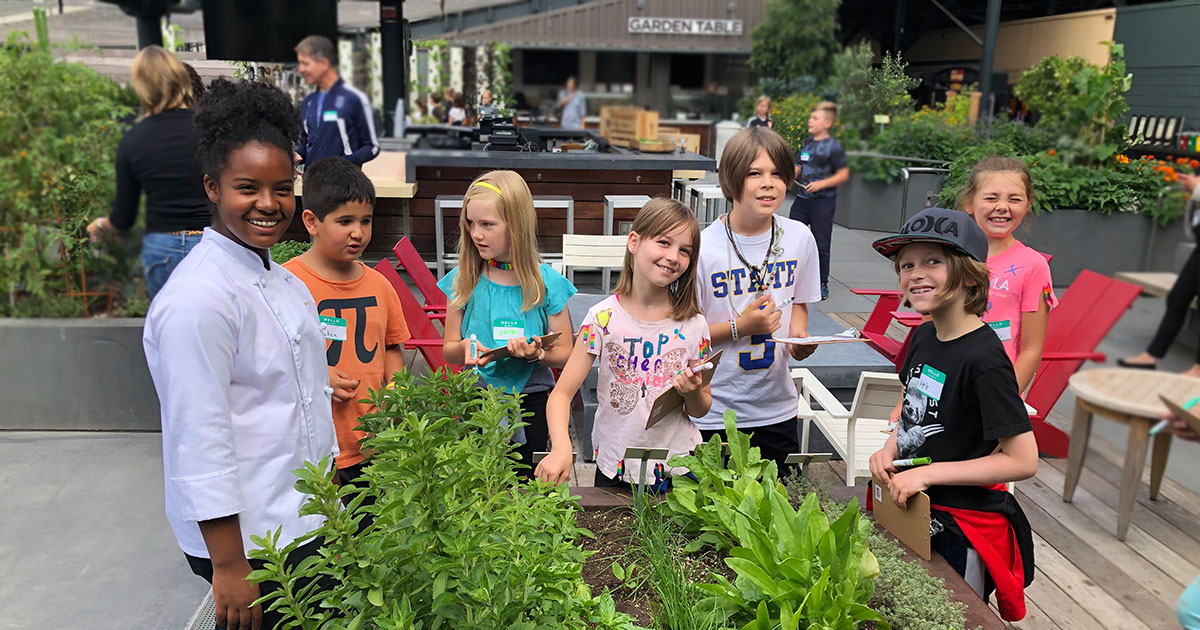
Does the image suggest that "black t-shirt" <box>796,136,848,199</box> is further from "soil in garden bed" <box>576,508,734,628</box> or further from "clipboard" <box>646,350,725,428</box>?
"soil in garden bed" <box>576,508,734,628</box>

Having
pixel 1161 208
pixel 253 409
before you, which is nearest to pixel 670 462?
pixel 253 409

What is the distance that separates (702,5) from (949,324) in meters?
0.98

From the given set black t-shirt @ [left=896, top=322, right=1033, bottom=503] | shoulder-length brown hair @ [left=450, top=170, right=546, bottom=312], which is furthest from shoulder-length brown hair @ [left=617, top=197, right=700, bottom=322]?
black t-shirt @ [left=896, top=322, right=1033, bottom=503]

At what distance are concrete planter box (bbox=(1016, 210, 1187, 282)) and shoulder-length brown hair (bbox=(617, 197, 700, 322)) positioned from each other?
46.6 inches

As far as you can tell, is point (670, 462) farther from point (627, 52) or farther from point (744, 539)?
point (627, 52)

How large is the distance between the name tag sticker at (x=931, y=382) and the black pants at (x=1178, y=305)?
1.11 m

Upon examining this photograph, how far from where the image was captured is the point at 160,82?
2.28 metres

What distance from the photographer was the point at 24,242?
3.38 meters

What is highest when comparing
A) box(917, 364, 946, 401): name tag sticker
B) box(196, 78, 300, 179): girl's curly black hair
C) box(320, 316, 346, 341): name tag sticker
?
box(196, 78, 300, 179): girl's curly black hair

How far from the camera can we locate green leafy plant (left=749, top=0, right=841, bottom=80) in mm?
1505

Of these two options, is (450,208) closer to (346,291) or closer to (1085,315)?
(346,291)

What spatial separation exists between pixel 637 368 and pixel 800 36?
917mm

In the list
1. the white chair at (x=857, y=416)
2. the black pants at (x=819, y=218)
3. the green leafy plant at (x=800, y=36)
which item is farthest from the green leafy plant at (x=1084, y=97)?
the white chair at (x=857, y=416)

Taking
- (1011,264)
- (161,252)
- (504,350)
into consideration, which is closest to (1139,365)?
(1011,264)
